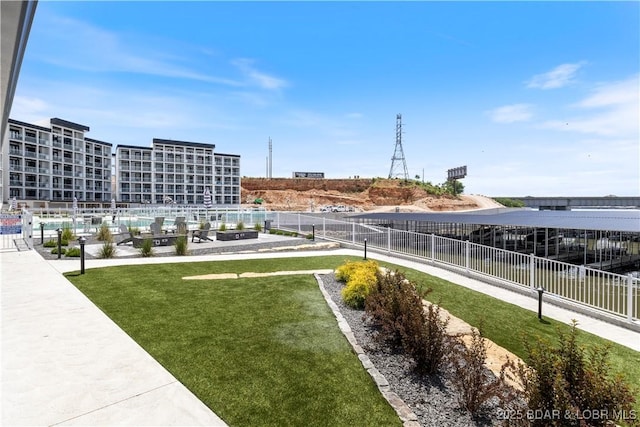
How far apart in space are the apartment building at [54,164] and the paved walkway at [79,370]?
209 feet

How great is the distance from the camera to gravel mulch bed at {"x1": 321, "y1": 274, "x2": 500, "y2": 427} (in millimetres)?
3998

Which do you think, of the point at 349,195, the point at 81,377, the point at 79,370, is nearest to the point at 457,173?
the point at 349,195

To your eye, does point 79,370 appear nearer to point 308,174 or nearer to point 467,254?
point 467,254

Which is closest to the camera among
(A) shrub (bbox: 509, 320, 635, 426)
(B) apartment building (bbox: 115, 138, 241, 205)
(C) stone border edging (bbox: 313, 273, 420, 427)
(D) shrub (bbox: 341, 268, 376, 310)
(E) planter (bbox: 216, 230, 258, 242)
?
(A) shrub (bbox: 509, 320, 635, 426)

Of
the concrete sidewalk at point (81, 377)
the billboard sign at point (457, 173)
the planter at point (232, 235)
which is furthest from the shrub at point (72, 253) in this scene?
the billboard sign at point (457, 173)

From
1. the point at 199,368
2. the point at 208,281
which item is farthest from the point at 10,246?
the point at 199,368

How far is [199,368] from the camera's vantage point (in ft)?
15.7

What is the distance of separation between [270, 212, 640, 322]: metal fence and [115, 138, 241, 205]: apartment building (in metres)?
68.1

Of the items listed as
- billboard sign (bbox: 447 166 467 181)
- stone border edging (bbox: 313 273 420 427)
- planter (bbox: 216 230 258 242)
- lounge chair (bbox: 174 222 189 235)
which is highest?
billboard sign (bbox: 447 166 467 181)

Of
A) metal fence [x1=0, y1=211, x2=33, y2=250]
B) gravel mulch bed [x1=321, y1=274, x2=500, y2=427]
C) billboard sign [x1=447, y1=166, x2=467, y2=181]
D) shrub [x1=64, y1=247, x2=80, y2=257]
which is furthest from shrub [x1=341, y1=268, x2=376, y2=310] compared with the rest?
billboard sign [x1=447, y1=166, x2=467, y2=181]

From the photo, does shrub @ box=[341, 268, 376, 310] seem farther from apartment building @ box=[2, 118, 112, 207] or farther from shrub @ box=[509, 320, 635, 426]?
apartment building @ box=[2, 118, 112, 207]

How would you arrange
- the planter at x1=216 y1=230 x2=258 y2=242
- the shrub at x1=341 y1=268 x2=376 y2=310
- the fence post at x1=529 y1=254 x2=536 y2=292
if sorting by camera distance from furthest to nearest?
the planter at x1=216 y1=230 x2=258 y2=242
the fence post at x1=529 y1=254 x2=536 y2=292
the shrub at x1=341 y1=268 x2=376 y2=310

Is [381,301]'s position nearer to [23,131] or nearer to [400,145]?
[23,131]

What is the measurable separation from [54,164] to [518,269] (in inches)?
3055
